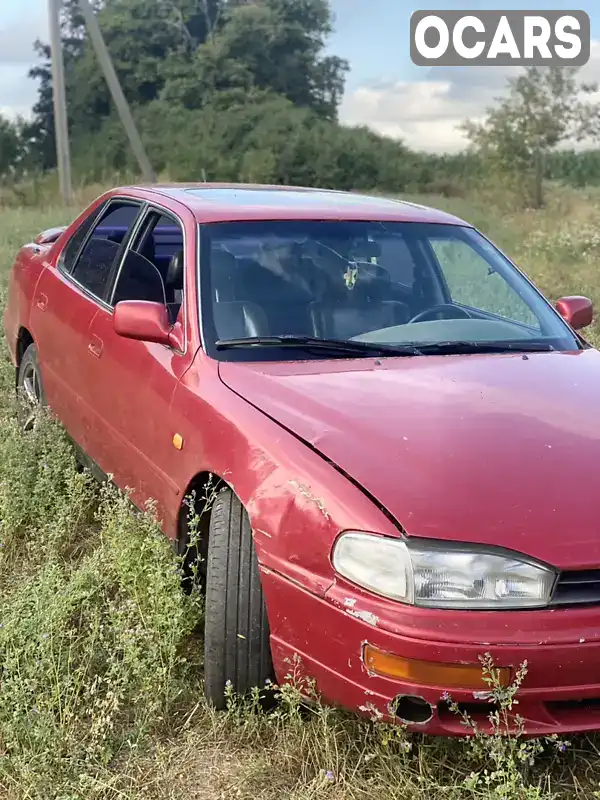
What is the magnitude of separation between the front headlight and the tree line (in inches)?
1289

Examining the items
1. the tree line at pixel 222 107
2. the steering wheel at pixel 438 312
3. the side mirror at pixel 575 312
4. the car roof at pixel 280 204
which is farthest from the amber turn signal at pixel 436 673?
the tree line at pixel 222 107

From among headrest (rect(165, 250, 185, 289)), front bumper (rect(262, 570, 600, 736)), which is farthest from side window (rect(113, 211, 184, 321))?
front bumper (rect(262, 570, 600, 736))

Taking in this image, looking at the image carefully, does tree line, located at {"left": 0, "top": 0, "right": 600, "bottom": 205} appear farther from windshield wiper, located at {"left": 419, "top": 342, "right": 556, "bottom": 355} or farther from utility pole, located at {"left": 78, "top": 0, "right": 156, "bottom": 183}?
windshield wiper, located at {"left": 419, "top": 342, "right": 556, "bottom": 355}

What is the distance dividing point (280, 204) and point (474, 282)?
36.3 inches

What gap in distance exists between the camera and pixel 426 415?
99.3 inches

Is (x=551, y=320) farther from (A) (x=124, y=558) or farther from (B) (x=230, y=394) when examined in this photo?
(A) (x=124, y=558)

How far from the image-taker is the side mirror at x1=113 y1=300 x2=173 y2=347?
3078 mm

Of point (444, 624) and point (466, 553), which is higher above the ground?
point (466, 553)

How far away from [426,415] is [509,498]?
1.45 feet

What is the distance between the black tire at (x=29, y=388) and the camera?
454 centimetres

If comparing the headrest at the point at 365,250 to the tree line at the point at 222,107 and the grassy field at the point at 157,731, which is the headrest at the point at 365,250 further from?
the tree line at the point at 222,107

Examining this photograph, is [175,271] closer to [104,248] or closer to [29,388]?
[104,248]

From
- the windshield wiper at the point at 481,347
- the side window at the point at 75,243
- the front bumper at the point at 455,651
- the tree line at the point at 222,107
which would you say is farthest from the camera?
the tree line at the point at 222,107

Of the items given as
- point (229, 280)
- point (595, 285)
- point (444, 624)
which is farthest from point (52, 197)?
point (444, 624)
